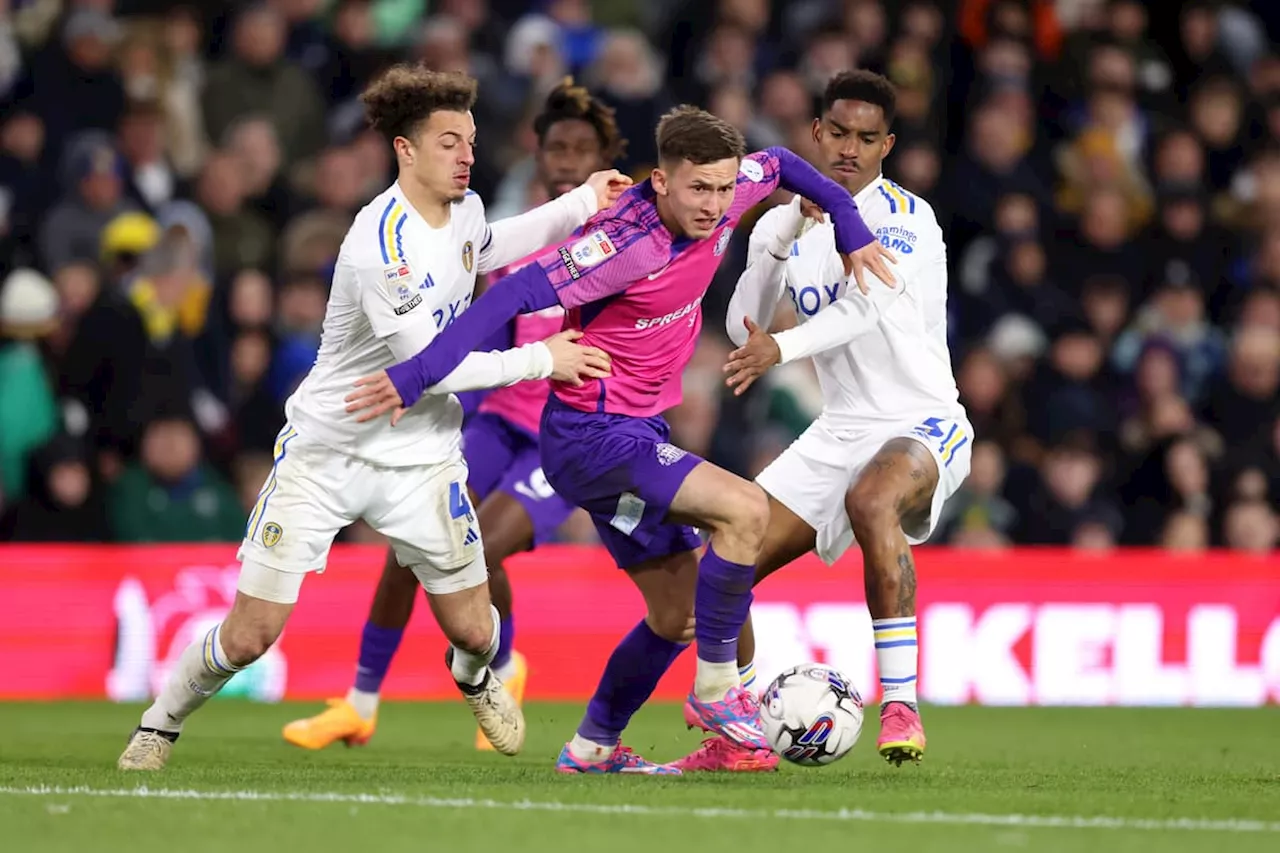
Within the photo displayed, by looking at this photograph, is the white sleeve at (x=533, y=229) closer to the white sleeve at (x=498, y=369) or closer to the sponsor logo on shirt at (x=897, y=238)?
the white sleeve at (x=498, y=369)

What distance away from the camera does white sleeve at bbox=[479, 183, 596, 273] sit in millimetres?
7793

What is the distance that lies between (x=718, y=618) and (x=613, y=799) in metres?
1.08

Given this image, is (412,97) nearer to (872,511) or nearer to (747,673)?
(872,511)

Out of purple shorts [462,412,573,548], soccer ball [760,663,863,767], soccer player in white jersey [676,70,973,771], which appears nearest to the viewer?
soccer ball [760,663,863,767]

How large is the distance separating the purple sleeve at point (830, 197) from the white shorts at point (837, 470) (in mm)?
799

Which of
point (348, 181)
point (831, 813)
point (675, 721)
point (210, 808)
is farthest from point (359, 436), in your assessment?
point (348, 181)

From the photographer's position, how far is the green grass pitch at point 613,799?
562 centimetres

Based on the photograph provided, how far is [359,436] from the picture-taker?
24.6ft

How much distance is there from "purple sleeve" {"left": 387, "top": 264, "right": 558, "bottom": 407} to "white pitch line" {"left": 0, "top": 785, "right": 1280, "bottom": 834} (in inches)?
55.6

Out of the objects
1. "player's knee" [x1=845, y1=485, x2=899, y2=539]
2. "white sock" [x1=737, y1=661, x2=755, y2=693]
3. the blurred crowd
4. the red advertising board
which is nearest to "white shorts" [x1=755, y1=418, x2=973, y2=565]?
"player's knee" [x1=845, y1=485, x2=899, y2=539]

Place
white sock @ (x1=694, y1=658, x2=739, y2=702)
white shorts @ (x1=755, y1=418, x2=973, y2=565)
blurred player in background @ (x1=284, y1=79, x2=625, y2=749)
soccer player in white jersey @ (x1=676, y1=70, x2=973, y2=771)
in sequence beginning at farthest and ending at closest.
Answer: blurred player in background @ (x1=284, y1=79, x2=625, y2=749) → white shorts @ (x1=755, y1=418, x2=973, y2=565) → soccer player in white jersey @ (x1=676, y1=70, x2=973, y2=771) → white sock @ (x1=694, y1=658, x2=739, y2=702)

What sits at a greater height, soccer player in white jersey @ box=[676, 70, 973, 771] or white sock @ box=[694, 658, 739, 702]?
soccer player in white jersey @ box=[676, 70, 973, 771]

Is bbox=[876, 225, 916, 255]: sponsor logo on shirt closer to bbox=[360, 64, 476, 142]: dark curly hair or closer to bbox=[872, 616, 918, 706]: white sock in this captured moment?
bbox=[872, 616, 918, 706]: white sock

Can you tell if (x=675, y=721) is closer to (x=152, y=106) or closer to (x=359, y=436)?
(x=359, y=436)
